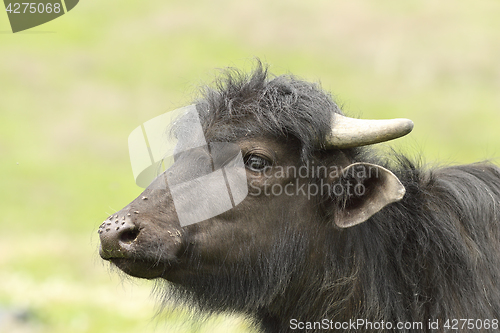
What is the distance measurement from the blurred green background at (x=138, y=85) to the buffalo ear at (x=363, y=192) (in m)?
6.94

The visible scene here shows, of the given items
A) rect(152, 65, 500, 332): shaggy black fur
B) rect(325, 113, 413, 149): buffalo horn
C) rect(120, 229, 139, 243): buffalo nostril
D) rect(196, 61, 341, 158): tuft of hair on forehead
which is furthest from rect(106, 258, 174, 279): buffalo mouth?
rect(325, 113, 413, 149): buffalo horn

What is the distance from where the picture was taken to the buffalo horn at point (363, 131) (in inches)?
195

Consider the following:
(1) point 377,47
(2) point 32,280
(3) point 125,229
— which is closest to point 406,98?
(1) point 377,47

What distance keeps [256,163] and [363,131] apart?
3.35ft

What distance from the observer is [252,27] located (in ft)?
96.6

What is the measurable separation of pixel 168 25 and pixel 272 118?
2756 centimetres

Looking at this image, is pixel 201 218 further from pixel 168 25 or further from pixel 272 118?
pixel 168 25

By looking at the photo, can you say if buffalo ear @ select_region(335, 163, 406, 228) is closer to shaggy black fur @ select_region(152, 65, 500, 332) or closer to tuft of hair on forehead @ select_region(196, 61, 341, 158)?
shaggy black fur @ select_region(152, 65, 500, 332)

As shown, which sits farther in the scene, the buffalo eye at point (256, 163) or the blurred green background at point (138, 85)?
the blurred green background at point (138, 85)

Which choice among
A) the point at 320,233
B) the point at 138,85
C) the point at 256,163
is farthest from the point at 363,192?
the point at 138,85

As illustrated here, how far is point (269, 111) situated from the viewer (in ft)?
18.0

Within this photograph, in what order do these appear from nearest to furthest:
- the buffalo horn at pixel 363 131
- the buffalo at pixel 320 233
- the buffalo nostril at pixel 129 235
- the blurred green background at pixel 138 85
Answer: the buffalo nostril at pixel 129 235, the buffalo horn at pixel 363 131, the buffalo at pixel 320 233, the blurred green background at pixel 138 85

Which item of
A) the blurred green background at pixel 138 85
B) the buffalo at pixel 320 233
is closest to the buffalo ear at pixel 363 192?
the buffalo at pixel 320 233

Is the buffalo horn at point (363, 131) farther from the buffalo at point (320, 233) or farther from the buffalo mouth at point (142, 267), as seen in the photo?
the buffalo mouth at point (142, 267)
